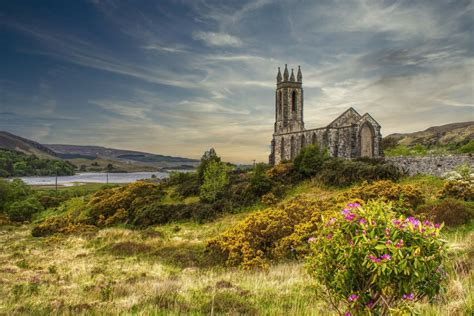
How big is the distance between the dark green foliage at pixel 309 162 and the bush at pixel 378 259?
26840mm

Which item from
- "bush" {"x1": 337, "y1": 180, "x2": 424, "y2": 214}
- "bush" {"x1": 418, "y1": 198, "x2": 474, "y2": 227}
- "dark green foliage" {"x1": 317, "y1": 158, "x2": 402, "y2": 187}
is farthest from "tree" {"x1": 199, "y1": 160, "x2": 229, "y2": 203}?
"bush" {"x1": 418, "y1": 198, "x2": 474, "y2": 227}

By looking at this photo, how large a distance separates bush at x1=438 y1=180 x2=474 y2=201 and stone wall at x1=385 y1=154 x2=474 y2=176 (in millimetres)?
7609

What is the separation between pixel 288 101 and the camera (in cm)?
6738

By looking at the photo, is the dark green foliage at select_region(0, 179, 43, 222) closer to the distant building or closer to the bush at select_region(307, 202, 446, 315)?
the distant building

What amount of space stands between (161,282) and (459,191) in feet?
51.9

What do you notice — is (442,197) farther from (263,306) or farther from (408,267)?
(408,267)

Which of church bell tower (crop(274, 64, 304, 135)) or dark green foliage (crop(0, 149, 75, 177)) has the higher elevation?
church bell tower (crop(274, 64, 304, 135))

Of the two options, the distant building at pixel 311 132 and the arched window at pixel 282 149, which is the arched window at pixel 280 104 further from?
the arched window at pixel 282 149

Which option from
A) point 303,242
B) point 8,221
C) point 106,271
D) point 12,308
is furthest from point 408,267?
point 8,221

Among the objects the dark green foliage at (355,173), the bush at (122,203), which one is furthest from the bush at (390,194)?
the bush at (122,203)

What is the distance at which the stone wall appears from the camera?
24.6m

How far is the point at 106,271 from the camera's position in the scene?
41.5ft

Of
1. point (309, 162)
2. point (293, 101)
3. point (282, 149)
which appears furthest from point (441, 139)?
point (309, 162)

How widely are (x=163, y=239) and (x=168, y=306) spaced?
536 inches
